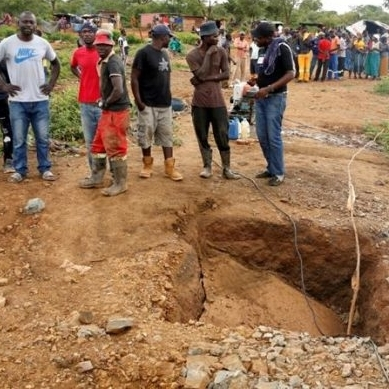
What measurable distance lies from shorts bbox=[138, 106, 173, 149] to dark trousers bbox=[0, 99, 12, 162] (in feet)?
4.69

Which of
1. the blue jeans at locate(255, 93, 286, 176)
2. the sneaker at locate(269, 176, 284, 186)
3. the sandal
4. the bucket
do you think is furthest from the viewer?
the bucket

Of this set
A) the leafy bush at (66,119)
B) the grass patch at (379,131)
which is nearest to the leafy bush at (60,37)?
the leafy bush at (66,119)


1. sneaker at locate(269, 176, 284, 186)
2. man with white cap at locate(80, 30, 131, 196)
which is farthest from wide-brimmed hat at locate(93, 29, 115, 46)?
sneaker at locate(269, 176, 284, 186)

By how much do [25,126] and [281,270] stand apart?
283 cm

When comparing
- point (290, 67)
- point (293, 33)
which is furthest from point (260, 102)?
point (293, 33)

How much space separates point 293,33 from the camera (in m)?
16.0

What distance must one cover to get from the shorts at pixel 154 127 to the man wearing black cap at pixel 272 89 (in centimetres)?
91

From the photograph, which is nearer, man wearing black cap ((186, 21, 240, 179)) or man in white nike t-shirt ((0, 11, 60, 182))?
man in white nike t-shirt ((0, 11, 60, 182))

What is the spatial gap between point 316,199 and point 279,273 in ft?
A: 2.78

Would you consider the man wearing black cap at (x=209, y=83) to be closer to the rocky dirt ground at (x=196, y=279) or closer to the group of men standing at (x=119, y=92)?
the group of men standing at (x=119, y=92)

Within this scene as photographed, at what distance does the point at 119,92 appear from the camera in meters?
4.82

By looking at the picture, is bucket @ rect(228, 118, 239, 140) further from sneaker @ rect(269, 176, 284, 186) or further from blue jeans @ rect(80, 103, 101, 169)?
blue jeans @ rect(80, 103, 101, 169)

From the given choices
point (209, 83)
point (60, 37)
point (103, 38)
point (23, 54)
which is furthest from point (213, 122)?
point (60, 37)

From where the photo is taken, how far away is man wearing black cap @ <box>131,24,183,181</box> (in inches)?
202
